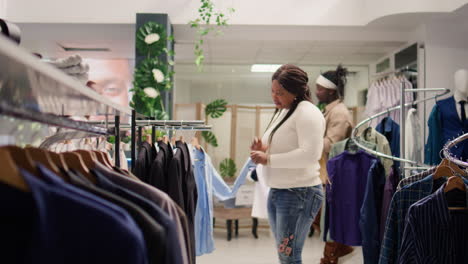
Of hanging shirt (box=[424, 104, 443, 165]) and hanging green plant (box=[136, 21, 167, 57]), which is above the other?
hanging green plant (box=[136, 21, 167, 57])

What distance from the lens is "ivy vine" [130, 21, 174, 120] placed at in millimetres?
4480

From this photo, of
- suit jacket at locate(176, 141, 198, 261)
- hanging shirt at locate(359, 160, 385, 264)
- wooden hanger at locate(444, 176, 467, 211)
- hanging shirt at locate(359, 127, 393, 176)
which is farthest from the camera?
hanging shirt at locate(359, 127, 393, 176)

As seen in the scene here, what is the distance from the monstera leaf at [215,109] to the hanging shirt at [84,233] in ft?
16.5

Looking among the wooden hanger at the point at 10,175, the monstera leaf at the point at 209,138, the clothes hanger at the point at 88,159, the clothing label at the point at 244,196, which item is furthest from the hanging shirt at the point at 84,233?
the monstera leaf at the point at 209,138

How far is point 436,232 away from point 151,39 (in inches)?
145

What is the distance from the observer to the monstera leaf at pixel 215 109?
5664 mm

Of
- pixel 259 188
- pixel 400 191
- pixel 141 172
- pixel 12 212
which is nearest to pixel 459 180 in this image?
pixel 400 191

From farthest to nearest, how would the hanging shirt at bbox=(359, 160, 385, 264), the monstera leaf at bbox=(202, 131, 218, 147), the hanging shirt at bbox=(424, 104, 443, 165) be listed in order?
the monstera leaf at bbox=(202, 131, 218, 147) → the hanging shirt at bbox=(424, 104, 443, 165) → the hanging shirt at bbox=(359, 160, 385, 264)

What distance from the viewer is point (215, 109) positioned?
18.6 ft

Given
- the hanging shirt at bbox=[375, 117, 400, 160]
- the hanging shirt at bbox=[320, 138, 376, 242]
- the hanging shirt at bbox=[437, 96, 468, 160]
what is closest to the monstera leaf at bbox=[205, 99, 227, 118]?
the hanging shirt at bbox=[320, 138, 376, 242]

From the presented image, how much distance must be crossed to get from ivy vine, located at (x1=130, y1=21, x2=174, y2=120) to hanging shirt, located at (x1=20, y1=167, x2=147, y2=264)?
3874 millimetres

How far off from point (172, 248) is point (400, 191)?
1218mm

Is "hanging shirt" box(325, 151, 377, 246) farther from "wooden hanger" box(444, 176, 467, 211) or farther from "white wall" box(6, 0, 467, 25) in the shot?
"white wall" box(6, 0, 467, 25)

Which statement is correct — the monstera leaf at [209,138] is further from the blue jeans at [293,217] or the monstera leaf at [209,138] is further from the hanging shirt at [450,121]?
A: the blue jeans at [293,217]
